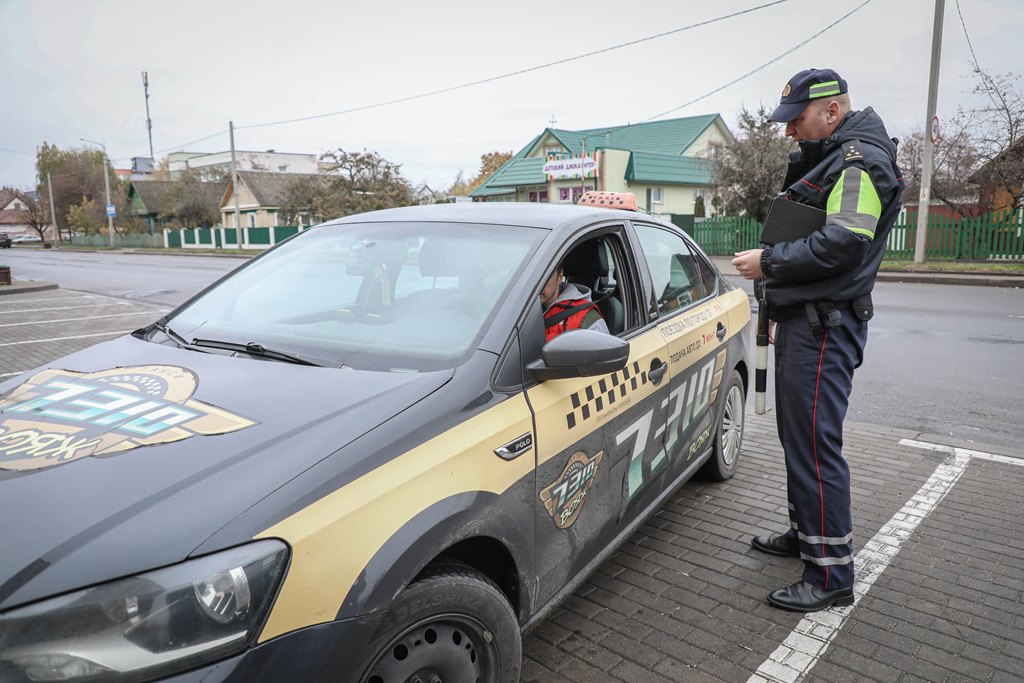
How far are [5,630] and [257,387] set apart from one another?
895 millimetres

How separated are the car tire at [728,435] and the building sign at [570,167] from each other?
3296 cm

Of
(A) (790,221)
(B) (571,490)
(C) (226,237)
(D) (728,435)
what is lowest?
(D) (728,435)

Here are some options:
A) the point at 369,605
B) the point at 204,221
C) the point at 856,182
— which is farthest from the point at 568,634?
the point at 204,221

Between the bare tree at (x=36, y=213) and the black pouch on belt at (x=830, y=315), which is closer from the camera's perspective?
the black pouch on belt at (x=830, y=315)

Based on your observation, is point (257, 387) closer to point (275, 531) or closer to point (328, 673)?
point (275, 531)

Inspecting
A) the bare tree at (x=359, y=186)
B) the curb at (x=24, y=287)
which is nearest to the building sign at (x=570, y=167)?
the bare tree at (x=359, y=186)

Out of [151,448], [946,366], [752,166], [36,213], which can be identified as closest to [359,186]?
[752,166]

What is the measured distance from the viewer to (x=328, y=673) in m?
1.54

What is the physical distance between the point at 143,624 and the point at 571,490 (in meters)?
1.40

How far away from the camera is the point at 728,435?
4.36 meters

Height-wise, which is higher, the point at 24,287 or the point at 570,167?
the point at 570,167

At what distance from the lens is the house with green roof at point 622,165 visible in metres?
36.9

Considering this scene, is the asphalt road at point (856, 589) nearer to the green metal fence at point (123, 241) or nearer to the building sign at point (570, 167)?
the building sign at point (570, 167)

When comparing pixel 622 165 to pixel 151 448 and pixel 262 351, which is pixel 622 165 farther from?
pixel 151 448
